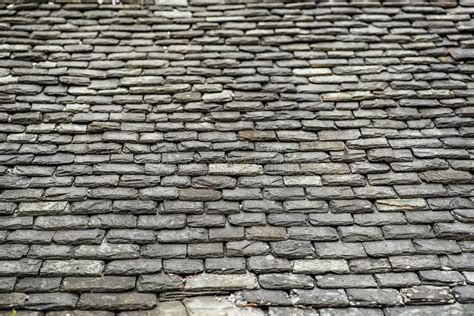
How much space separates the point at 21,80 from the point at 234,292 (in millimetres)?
2520

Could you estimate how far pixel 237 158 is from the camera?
3.04 metres

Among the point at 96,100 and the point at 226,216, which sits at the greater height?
the point at 96,100

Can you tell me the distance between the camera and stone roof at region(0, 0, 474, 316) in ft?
8.34

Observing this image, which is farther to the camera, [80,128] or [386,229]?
[80,128]

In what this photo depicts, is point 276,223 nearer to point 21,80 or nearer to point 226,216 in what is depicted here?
point 226,216

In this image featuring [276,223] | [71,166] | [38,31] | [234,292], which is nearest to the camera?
[234,292]

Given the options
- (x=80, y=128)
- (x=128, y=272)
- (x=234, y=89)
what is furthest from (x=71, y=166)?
(x=234, y=89)

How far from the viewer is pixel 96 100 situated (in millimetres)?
3322

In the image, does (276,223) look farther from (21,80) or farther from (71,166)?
(21,80)

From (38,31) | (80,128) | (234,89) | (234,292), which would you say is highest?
(38,31)

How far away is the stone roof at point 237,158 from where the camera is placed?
8.34 feet

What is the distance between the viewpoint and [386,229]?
9.09ft

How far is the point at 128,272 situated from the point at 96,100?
151cm

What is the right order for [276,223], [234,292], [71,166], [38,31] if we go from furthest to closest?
[38,31], [71,166], [276,223], [234,292]
